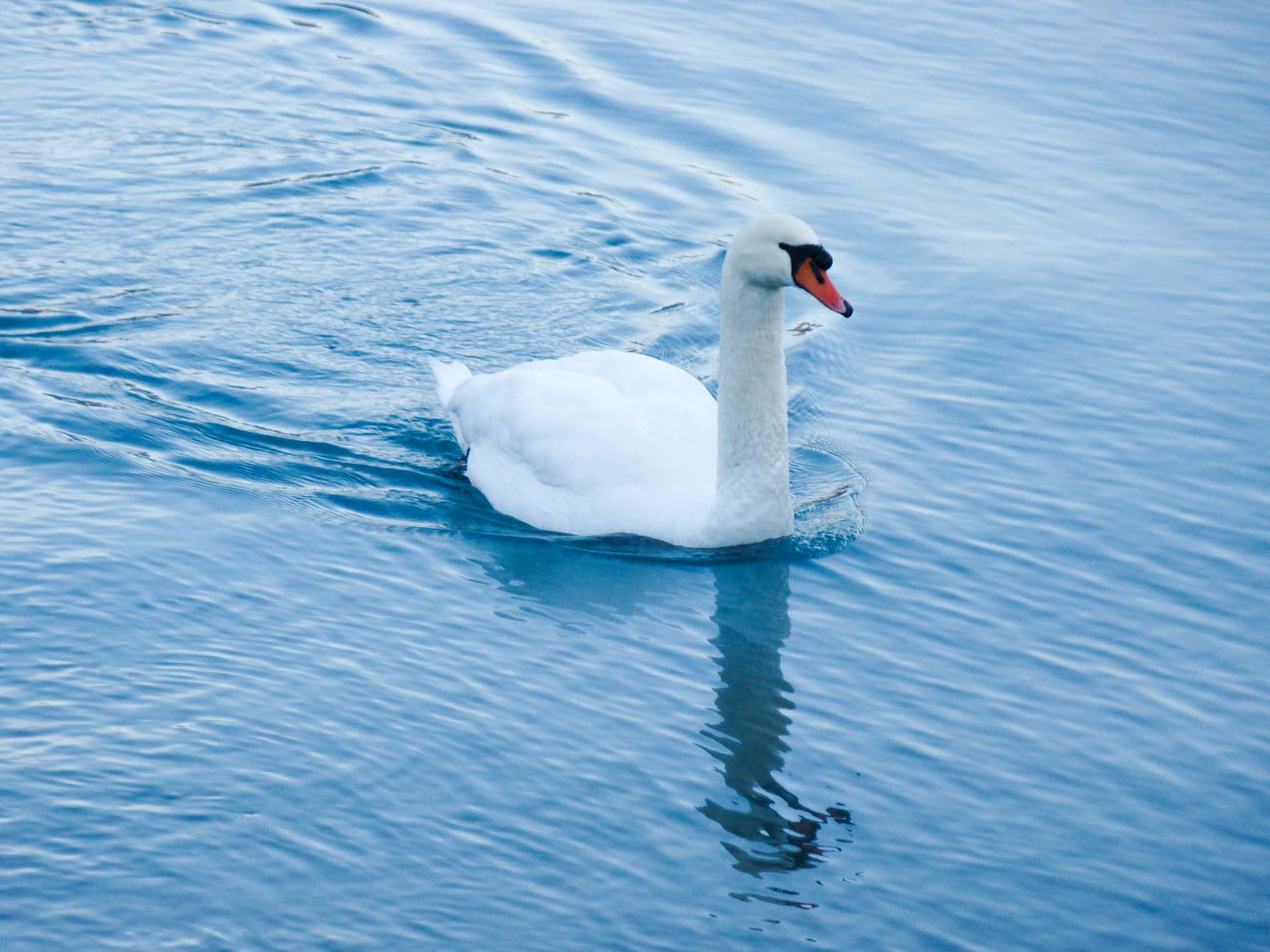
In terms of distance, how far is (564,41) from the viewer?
19.1 metres

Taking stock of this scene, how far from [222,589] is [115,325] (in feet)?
12.1

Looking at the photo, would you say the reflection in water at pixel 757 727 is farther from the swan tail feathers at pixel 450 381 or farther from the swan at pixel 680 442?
the swan tail feathers at pixel 450 381

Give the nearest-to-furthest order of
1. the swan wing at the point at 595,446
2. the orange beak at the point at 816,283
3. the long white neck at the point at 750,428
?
the orange beak at the point at 816,283 → the long white neck at the point at 750,428 → the swan wing at the point at 595,446

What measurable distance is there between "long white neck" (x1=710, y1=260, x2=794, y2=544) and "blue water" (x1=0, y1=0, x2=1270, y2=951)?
285 millimetres

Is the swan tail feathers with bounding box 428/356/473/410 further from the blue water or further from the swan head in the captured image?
the swan head

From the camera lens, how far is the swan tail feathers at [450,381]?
36.3ft

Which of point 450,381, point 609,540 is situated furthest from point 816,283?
point 450,381

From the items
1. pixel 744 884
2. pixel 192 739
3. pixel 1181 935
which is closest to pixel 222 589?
pixel 192 739

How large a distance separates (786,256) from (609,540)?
6.19ft

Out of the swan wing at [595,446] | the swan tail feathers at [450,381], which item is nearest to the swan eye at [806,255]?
the swan wing at [595,446]

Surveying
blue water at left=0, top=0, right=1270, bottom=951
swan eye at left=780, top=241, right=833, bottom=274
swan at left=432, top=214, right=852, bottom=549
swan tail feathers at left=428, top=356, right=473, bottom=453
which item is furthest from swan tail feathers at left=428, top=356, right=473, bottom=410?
swan eye at left=780, top=241, right=833, bottom=274

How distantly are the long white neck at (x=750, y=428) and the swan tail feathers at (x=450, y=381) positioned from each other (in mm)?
1876

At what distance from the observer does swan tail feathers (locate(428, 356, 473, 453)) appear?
11.1 m

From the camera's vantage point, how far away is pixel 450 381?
11359mm
